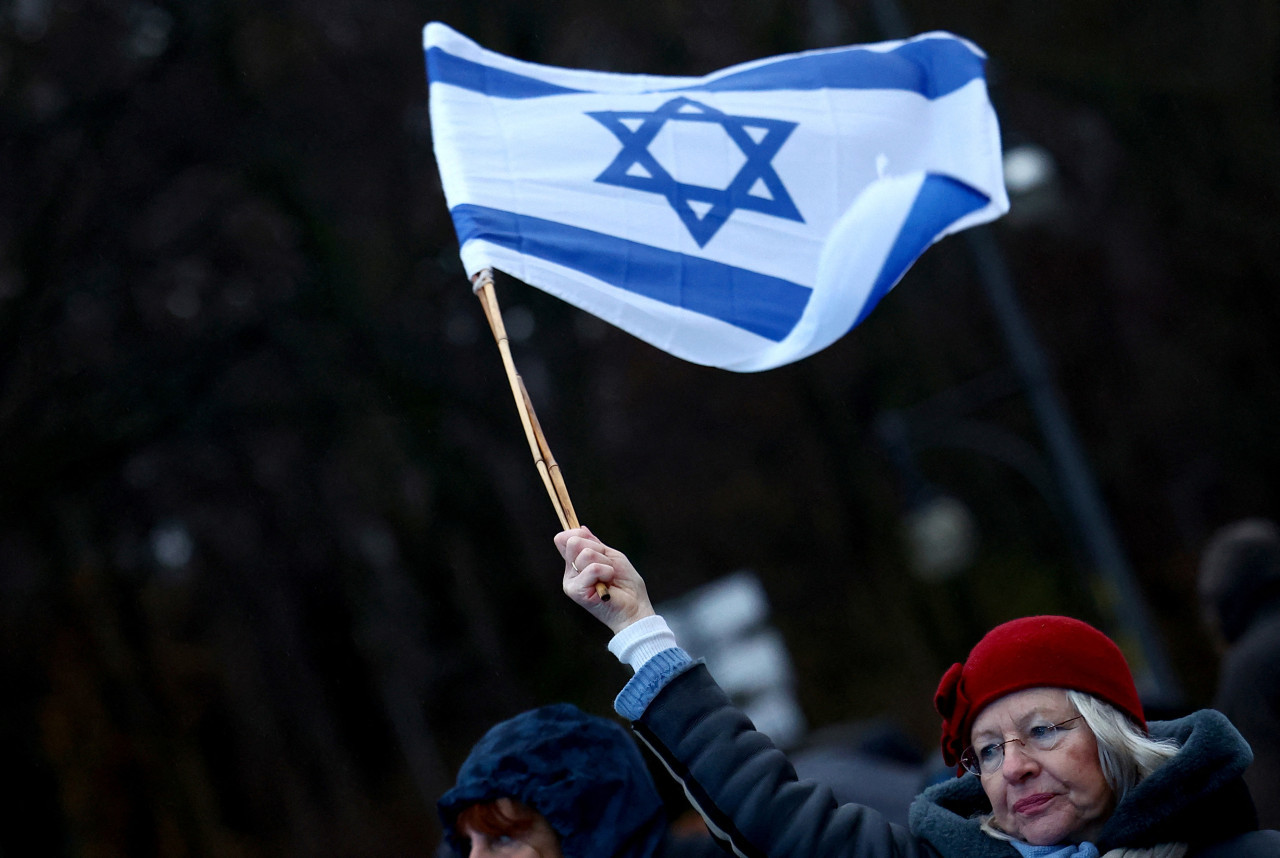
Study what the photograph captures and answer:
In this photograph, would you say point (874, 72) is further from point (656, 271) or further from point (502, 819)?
point (502, 819)

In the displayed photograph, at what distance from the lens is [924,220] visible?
112 inches

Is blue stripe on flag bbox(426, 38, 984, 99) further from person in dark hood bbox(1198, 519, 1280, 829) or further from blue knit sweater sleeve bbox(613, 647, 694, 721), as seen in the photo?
blue knit sweater sleeve bbox(613, 647, 694, 721)

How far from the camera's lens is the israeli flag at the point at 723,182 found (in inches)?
113

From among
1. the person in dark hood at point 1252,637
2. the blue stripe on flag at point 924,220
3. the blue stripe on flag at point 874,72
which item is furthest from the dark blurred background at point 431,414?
the blue stripe on flag at point 924,220

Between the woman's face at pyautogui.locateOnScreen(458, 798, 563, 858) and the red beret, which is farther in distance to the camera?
the woman's face at pyautogui.locateOnScreen(458, 798, 563, 858)

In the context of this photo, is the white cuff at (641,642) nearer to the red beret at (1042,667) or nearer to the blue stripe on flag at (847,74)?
the red beret at (1042,667)

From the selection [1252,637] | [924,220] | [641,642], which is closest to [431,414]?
[1252,637]

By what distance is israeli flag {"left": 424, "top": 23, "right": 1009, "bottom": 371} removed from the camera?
2.88 metres

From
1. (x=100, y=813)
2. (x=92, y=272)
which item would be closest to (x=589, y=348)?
Result: (x=92, y=272)

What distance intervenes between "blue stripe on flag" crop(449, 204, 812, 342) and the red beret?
3.58 feet

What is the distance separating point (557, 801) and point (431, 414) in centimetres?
957

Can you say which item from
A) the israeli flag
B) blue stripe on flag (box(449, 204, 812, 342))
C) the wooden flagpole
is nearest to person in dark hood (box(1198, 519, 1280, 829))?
the israeli flag

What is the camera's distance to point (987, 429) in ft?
65.6

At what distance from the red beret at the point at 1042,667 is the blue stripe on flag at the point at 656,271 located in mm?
1091
